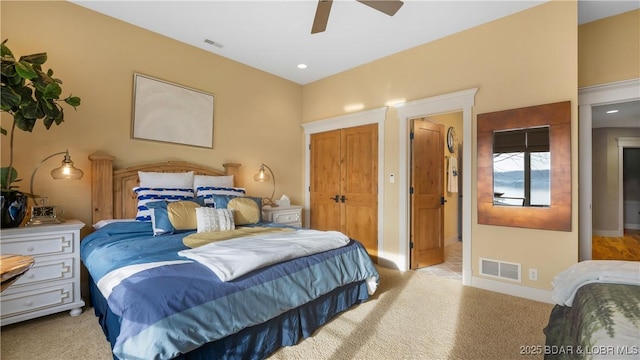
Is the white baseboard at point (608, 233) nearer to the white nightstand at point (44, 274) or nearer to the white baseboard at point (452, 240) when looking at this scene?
the white baseboard at point (452, 240)

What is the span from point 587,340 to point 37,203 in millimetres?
3831

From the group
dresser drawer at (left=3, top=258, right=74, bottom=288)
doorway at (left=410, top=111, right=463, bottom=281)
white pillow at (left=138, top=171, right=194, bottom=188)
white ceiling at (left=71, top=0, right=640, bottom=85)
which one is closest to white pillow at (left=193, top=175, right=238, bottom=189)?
white pillow at (left=138, top=171, right=194, bottom=188)

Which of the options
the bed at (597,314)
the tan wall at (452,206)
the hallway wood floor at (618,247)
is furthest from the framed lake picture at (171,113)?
the hallway wood floor at (618,247)

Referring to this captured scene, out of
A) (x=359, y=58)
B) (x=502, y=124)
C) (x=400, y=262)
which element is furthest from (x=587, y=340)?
(x=359, y=58)

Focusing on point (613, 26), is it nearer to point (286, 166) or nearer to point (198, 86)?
point (286, 166)

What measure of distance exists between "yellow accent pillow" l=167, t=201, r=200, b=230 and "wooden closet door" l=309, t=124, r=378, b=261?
7.62 feet

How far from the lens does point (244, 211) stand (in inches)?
120

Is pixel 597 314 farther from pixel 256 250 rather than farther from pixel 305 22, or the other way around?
pixel 305 22

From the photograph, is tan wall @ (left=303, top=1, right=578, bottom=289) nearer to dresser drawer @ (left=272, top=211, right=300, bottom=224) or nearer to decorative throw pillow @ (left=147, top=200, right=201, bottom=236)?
dresser drawer @ (left=272, top=211, right=300, bottom=224)

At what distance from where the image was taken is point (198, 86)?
145 inches

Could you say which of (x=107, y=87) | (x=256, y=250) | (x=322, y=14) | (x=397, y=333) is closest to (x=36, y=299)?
(x=256, y=250)

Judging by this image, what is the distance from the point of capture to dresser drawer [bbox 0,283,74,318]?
209cm

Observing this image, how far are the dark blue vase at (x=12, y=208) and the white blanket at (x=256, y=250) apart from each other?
4.62 ft

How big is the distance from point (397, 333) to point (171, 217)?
2.12 m
